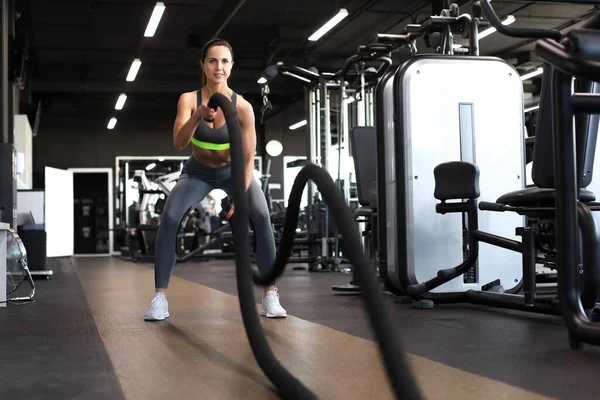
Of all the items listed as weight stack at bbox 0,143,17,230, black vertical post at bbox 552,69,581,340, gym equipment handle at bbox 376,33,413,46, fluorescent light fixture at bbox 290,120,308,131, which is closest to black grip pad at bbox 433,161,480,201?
black vertical post at bbox 552,69,581,340

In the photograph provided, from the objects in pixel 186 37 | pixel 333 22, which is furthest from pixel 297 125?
pixel 333 22

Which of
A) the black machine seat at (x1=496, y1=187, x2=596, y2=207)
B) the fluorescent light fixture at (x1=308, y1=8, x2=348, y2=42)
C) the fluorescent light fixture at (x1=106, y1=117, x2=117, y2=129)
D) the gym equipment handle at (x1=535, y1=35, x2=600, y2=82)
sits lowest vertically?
the black machine seat at (x1=496, y1=187, x2=596, y2=207)

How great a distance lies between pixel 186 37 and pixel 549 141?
37.1ft

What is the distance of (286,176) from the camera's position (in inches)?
750

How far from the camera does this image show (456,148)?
4152 mm

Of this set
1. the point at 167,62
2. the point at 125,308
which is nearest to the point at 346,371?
the point at 125,308

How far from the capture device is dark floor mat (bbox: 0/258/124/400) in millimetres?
1923

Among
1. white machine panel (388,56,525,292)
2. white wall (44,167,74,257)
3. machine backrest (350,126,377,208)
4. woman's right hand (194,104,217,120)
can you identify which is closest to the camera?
woman's right hand (194,104,217,120)

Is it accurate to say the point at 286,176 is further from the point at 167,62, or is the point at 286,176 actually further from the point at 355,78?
the point at 355,78

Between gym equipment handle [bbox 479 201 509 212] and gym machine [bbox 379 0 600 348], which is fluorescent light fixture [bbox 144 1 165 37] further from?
gym equipment handle [bbox 479 201 509 212]

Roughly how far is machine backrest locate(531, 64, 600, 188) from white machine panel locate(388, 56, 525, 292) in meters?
A: 1.06

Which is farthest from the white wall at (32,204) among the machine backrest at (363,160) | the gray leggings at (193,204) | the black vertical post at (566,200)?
the black vertical post at (566,200)

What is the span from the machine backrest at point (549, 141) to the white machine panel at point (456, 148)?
41.8 inches

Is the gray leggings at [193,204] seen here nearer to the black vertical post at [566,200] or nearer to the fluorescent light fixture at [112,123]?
the black vertical post at [566,200]
